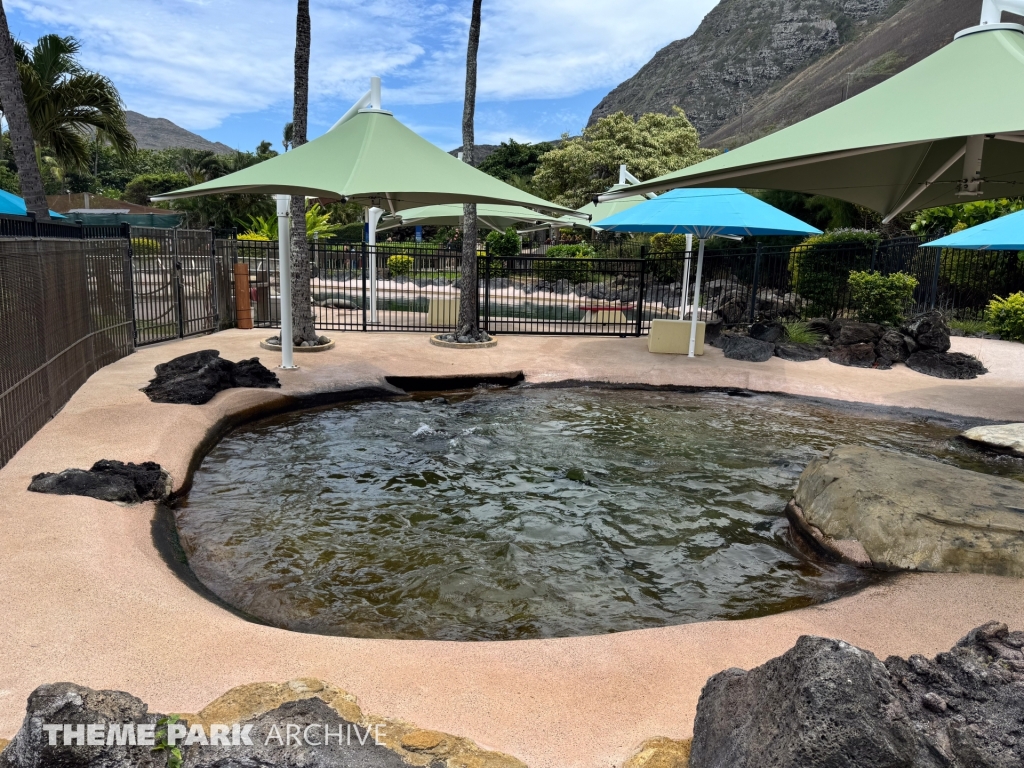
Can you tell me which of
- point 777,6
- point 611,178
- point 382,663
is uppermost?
point 777,6

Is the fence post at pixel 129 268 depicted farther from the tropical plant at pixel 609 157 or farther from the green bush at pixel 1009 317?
the tropical plant at pixel 609 157

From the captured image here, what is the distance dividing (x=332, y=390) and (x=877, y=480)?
23.0 feet

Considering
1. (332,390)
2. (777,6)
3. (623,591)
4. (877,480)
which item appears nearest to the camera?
(623,591)

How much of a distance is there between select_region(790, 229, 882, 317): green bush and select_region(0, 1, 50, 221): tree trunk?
49.6ft

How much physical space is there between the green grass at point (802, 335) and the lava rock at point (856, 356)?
3.40 ft

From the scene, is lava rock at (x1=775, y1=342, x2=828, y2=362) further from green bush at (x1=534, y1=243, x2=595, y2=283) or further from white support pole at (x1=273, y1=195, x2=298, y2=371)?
green bush at (x1=534, y1=243, x2=595, y2=283)

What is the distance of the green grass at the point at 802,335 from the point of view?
1379cm

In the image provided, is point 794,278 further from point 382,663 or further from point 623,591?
point 382,663

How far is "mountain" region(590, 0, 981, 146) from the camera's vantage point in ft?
222

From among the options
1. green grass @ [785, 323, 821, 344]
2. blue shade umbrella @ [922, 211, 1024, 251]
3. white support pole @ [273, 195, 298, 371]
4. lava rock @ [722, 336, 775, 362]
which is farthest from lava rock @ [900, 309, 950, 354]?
white support pole @ [273, 195, 298, 371]

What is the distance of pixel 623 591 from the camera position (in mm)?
4832

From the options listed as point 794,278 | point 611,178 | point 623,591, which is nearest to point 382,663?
point 623,591

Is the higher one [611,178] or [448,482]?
[611,178]

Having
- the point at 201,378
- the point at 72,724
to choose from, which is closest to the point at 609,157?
the point at 201,378
